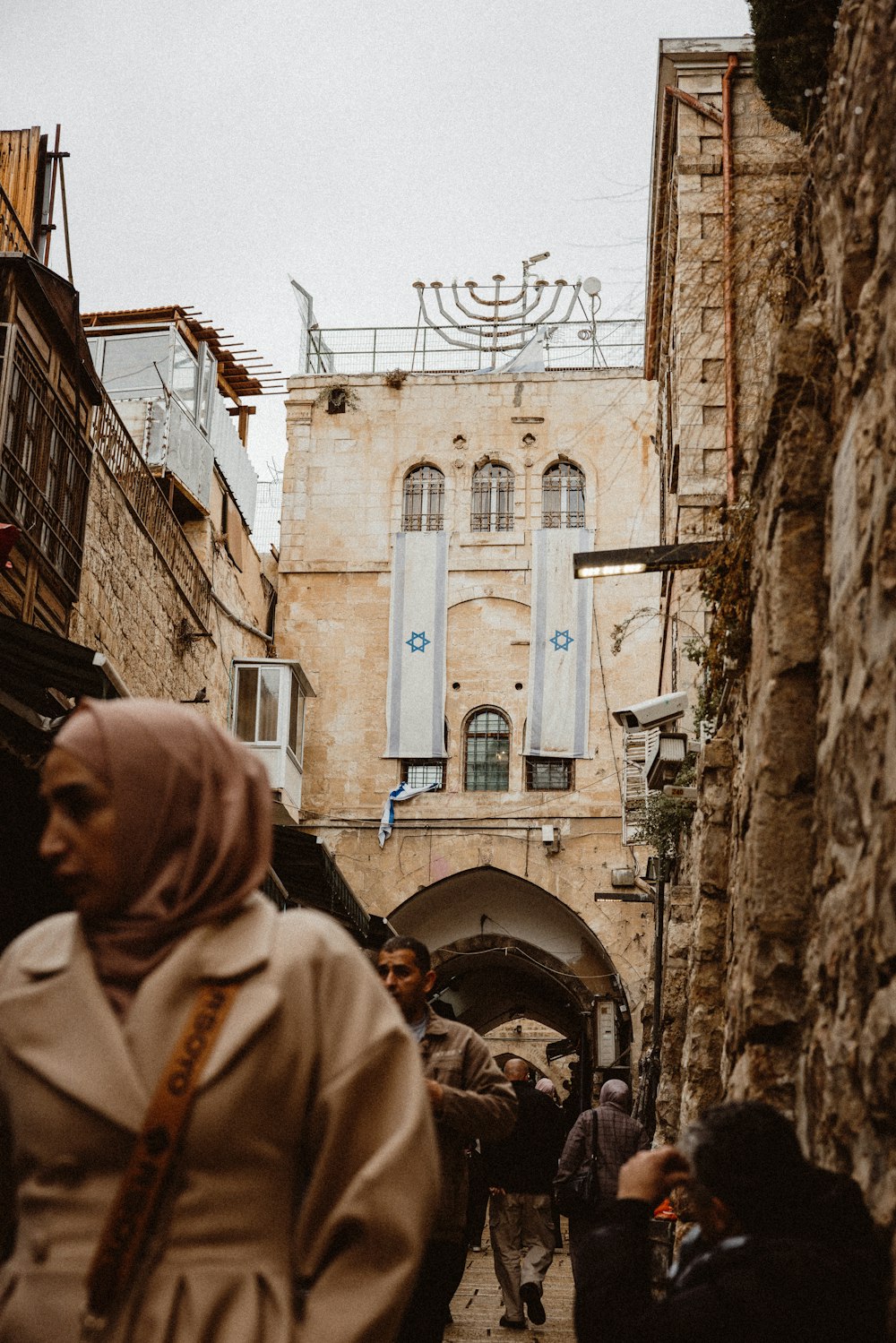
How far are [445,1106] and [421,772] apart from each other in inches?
851

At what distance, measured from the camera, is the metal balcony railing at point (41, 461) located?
12.0m

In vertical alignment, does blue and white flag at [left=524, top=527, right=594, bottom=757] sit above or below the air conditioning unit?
above

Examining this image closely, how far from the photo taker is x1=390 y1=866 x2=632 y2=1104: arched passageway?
2455cm

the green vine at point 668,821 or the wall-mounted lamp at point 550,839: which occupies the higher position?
the green vine at point 668,821

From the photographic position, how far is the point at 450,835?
2555 cm

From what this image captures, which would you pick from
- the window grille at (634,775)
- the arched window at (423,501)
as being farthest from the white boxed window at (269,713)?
the window grille at (634,775)

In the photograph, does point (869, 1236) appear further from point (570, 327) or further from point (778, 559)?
point (570, 327)

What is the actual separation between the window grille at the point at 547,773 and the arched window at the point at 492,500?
4.40m

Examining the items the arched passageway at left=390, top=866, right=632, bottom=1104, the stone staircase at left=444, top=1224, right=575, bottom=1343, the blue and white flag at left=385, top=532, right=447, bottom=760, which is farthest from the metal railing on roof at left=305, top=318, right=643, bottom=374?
the stone staircase at left=444, top=1224, right=575, bottom=1343

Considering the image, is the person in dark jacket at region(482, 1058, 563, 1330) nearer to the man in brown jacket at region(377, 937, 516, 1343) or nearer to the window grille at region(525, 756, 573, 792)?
the man in brown jacket at region(377, 937, 516, 1343)

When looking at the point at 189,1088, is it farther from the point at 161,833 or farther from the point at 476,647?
the point at 476,647

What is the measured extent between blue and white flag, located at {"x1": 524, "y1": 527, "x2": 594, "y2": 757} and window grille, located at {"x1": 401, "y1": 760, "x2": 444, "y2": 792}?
1.65m

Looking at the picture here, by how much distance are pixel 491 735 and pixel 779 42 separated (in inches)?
754

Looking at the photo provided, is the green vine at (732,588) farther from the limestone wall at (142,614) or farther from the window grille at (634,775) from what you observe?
the window grille at (634,775)
